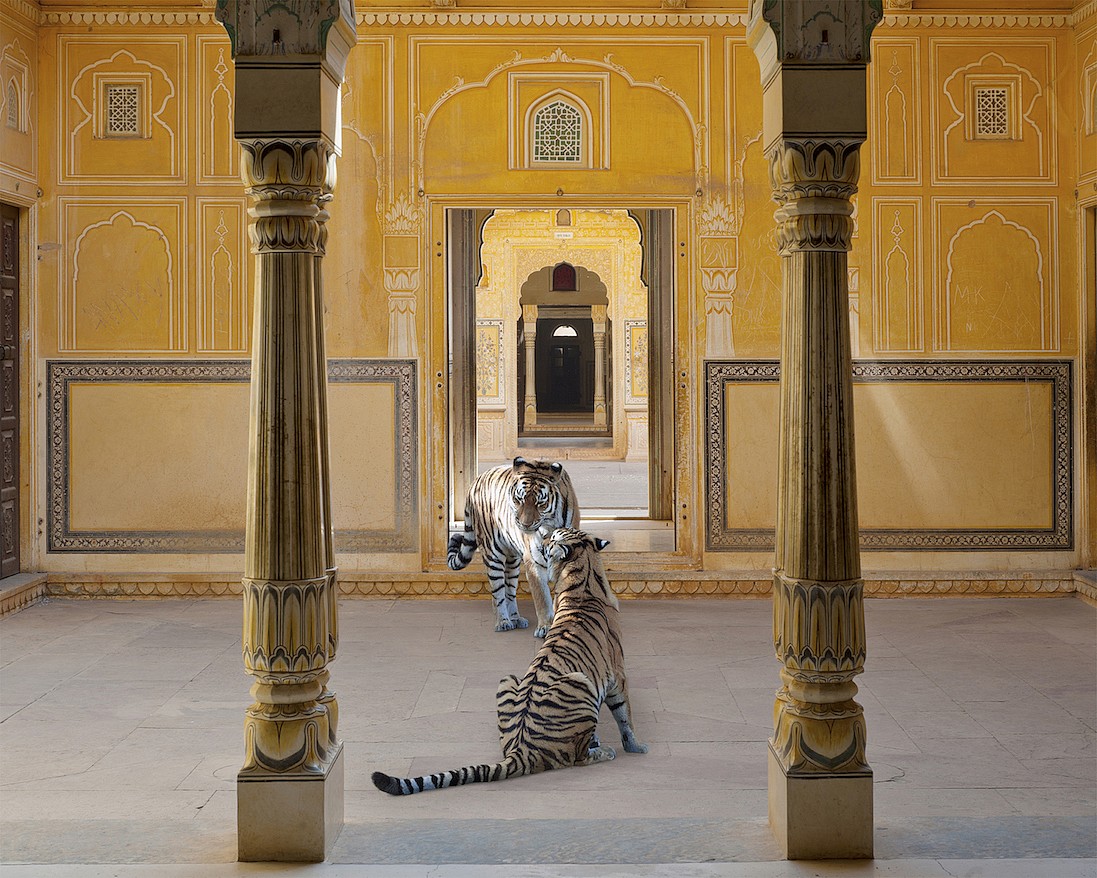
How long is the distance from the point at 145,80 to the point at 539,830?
21.1 feet

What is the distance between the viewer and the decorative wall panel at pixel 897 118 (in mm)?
8281

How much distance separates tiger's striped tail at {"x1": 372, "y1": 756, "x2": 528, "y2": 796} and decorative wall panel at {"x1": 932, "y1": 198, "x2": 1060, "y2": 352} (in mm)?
5144

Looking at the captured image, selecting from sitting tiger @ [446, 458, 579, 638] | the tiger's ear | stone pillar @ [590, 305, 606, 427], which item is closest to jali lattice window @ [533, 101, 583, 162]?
sitting tiger @ [446, 458, 579, 638]

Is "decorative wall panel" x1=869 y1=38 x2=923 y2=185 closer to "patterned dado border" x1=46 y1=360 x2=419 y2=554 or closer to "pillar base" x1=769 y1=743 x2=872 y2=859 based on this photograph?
"patterned dado border" x1=46 y1=360 x2=419 y2=554

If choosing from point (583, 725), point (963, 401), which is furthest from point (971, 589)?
point (583, 725)

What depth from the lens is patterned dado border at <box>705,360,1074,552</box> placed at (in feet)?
27.3

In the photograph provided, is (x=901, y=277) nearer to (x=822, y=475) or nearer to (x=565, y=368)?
(x=822, y=475)

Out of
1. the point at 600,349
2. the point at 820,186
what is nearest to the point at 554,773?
the point at 820,186

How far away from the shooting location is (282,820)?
357 cm

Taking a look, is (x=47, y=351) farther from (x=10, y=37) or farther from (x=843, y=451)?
(x=843, y=451)

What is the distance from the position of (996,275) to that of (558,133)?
3.21 meters

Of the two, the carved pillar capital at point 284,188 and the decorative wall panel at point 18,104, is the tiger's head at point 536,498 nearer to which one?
the carved pillar capital at point 284,188

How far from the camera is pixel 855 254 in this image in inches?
328

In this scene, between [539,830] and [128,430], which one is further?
[128,430]
